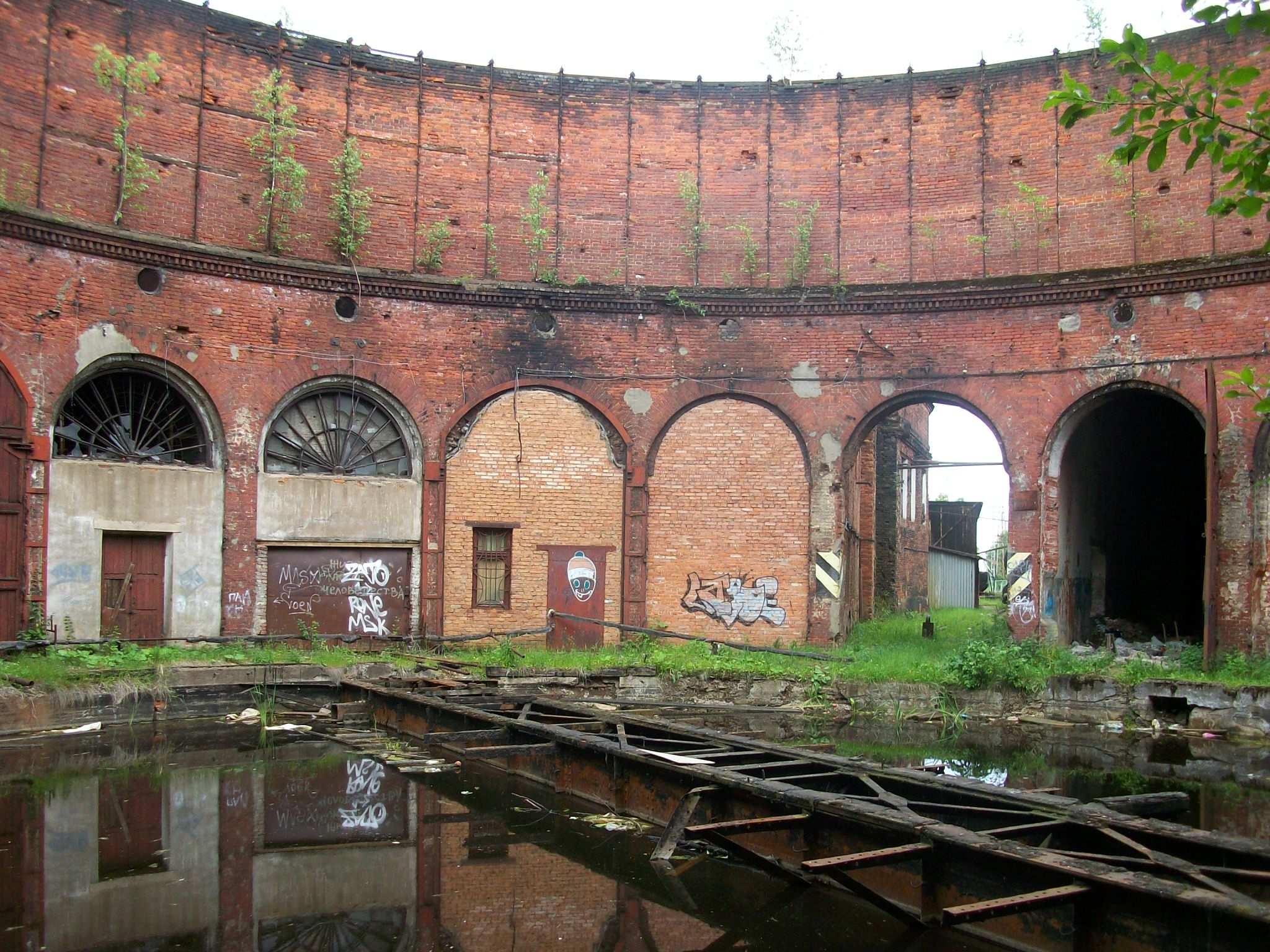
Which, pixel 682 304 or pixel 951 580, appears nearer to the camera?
pixel 682 304

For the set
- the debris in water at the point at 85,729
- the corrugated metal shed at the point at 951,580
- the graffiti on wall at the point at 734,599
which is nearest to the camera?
the debris in water at the point at 85,729

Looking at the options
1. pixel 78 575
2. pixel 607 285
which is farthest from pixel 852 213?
pixel 78 575

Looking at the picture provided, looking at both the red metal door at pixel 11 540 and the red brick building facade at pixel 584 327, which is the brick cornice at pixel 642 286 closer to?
the red brick building facade at pixel 584 327

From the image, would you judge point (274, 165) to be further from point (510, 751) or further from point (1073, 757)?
point (1073, 757)

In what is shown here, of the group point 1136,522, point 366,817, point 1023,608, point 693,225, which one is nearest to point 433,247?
point 693,225

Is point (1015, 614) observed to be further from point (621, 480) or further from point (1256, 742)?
point (621, 480)

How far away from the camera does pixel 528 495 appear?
1778 centimetres

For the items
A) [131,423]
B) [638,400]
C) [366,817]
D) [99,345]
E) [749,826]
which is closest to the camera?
[749,826]

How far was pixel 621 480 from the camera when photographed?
1806 cm

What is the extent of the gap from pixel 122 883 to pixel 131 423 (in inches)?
414

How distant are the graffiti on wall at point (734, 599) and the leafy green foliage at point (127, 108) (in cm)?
1066

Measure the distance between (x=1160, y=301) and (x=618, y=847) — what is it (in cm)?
1294

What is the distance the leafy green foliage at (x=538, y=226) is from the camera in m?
18.2

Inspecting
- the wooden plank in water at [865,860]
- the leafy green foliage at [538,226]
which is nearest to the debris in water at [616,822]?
the wooden plank in water at [865,860]
